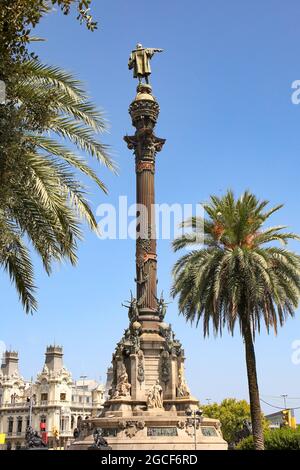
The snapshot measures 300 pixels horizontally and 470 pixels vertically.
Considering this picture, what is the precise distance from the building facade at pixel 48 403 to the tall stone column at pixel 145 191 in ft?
206

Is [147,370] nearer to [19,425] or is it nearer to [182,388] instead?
[182,388]

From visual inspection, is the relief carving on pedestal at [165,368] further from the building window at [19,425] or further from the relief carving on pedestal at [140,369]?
the building window at [19,425]

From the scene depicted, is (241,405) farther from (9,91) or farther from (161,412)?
(9,91)

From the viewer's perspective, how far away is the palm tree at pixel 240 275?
22.3 meters

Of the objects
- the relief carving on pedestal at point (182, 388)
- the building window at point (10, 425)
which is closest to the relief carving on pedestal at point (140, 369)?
the relief carving on pedestal at point (182, 388)

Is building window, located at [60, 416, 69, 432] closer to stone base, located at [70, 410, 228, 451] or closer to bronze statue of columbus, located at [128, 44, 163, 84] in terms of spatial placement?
stone base, located at [70, 410, 228, 451]

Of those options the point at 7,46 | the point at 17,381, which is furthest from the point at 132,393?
the point at 17,381

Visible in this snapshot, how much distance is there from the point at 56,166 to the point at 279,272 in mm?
13580

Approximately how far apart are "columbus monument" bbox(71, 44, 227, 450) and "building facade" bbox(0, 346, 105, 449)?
206ft

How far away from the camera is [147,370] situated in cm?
2983

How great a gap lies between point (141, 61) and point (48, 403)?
74.7 meters

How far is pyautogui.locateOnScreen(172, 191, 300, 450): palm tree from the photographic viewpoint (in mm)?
22344

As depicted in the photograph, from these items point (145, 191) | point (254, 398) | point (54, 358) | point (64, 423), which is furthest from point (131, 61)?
point (54, 358)

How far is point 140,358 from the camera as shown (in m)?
29.7
